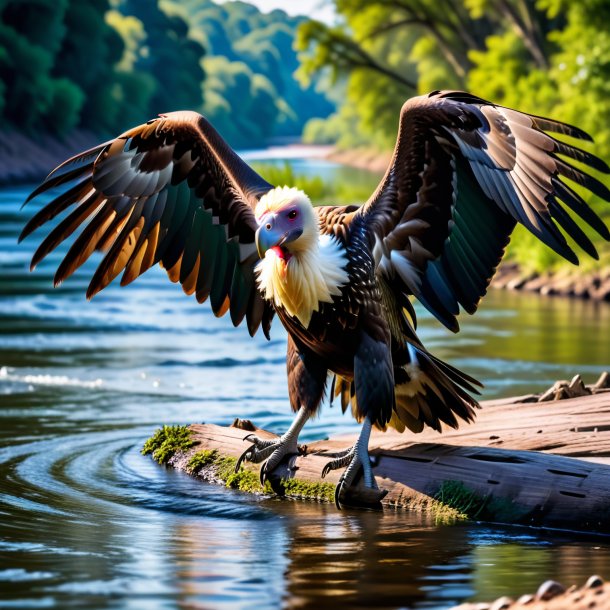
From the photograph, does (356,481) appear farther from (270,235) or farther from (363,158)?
(363,158)

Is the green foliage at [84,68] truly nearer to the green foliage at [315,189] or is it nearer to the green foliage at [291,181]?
the green foliage at [315,189]

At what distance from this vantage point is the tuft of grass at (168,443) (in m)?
7.38

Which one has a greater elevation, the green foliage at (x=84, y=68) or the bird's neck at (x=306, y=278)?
the green foliage at (x=84, y=68)

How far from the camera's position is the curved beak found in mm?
5852

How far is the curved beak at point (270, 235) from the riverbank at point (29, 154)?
40517 millimetres

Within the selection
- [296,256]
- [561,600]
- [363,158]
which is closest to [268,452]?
[296,256]

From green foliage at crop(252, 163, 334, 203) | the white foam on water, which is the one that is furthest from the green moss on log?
green foliage at crop(252, 163, 334, 203)

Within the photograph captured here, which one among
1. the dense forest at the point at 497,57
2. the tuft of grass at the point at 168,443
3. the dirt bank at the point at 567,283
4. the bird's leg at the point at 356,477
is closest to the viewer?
the bird's leg at the point at 356,477

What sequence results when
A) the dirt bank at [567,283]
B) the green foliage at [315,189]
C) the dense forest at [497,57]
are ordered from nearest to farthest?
the dirt bank at [567,283] < the dense forest at [497,57] < the green foliage at [315,189]

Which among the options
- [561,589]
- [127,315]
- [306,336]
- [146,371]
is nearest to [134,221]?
[306,336]

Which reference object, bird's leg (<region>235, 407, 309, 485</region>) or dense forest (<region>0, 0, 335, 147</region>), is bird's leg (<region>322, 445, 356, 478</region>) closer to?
bird's leg (<region>235, 407, 309, 485</region>)

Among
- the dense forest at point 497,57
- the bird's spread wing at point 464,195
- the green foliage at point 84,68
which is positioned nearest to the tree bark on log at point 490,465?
the bird's spread wing at point 464,195

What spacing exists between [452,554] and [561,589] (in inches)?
50.5

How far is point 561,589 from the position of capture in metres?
4.36
